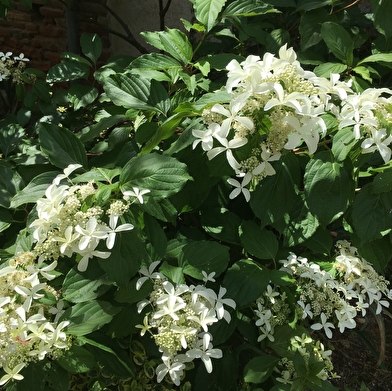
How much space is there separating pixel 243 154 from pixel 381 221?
0.37 m

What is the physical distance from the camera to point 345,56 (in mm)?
1463

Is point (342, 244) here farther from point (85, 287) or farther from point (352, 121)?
point (85, 287)

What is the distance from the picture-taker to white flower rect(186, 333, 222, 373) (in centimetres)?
91

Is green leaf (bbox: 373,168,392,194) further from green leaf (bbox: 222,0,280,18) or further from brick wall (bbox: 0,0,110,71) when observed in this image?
brick wall (bbox: 0,0,110,71)

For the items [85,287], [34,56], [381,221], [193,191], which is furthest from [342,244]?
[34,56]

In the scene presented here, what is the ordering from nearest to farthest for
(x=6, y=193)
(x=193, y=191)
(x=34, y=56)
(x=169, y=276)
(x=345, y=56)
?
(x=169, y=276)
(x=193, y=191)
(x=6, y=193)
(x=345, y=56)
(x=34, y=56)

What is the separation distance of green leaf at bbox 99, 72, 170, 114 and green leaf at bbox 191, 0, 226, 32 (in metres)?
0.31

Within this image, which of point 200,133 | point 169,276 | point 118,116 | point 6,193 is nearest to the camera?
point 200,133

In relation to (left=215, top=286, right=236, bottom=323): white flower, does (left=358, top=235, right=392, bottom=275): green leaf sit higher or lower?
lower

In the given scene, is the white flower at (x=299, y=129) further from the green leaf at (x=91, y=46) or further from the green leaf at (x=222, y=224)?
the green leaf at (x=91, y=46)

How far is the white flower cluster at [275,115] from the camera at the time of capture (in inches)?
33.5

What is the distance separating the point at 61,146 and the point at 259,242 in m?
0.56

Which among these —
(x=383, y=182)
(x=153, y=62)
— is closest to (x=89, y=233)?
(x=383, y=182)

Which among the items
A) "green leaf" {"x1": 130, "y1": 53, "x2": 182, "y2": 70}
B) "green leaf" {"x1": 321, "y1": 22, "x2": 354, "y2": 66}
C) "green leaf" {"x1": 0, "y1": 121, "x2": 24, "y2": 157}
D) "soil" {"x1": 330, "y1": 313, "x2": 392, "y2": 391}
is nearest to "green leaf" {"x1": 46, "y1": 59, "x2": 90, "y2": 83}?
"green leaf" {"x1": 0, "y1": 121, "x2": 24, "y2": 157}
